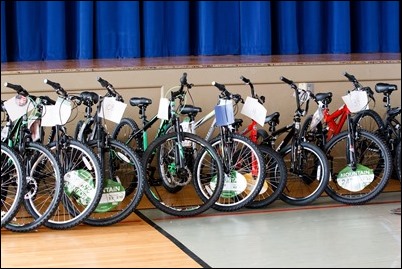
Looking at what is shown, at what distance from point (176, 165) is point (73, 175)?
2.03 ft

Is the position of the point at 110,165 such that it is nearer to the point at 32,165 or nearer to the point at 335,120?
the point at 32,165

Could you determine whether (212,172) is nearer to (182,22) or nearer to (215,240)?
(215,240)

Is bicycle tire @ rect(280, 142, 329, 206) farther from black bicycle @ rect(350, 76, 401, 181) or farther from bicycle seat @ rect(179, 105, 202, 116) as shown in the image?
bicycle seat @ rect(179, 105, 202, 116)

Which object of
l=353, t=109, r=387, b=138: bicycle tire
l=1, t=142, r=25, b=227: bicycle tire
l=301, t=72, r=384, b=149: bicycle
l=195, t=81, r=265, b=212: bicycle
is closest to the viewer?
l=1, t=142, r=25, b=227: bicycle tire

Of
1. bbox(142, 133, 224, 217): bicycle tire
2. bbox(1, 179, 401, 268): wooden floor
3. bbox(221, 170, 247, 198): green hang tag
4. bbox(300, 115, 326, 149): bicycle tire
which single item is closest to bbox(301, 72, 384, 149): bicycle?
bbox(300, 115, 326, 149): bicycle tire

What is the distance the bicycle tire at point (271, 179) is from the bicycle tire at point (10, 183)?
137 cm

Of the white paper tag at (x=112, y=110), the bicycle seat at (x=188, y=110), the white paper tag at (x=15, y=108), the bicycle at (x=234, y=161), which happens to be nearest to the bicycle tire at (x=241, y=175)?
the bicycle at (x=234, y=161)

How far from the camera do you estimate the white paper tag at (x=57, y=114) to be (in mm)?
4820

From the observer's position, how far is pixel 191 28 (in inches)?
300

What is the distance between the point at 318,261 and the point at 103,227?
4.57 ft

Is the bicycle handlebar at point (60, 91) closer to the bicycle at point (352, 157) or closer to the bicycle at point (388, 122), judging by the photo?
the bicycle at point (352, 157)

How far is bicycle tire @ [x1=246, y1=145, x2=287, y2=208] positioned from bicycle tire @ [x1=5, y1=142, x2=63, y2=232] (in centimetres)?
118

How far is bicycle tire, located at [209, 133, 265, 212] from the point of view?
5.05 metres

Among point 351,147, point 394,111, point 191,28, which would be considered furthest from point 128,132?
point 191,28
